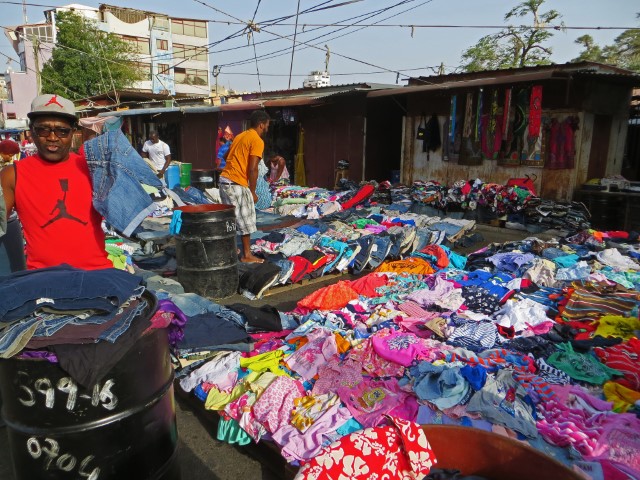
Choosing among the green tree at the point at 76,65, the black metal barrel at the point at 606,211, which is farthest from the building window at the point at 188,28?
the black metal barrel at the point at 606,211

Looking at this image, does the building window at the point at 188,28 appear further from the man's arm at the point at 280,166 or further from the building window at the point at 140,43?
the man's arm at the point at 280,166

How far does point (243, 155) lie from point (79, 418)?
5.00m

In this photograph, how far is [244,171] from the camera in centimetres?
648

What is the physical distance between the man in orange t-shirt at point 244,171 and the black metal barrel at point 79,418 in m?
4.69

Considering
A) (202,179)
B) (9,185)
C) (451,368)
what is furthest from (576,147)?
(9,185)

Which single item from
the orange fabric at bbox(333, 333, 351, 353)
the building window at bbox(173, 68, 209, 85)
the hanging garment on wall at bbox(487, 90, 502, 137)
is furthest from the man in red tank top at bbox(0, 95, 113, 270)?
the building window at bbox(173, 68, 209, 85)

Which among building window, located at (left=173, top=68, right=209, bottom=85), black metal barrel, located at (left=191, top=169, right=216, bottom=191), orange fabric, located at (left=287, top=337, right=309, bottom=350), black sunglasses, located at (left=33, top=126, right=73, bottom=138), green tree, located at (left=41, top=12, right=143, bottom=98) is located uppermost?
building window, located at (left=173, top=68, right=209, bottom=85)

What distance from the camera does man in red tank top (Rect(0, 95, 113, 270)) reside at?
2.53 m

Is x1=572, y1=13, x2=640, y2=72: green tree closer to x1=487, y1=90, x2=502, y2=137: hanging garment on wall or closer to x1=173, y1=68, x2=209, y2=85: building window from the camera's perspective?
x1=487, y1=90, x2=502, y2=137: hanging garment on wall

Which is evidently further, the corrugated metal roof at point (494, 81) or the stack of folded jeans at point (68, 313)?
the corrugated metal roof at point (494, 81)

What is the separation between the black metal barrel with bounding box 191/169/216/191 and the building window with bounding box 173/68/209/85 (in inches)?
1972

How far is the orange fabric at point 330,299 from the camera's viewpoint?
16.1 ft

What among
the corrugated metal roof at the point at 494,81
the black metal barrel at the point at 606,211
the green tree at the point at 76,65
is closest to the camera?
the corrugated metal roof at the point at 494,81

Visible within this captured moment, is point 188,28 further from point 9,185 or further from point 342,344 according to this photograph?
point 9,185
